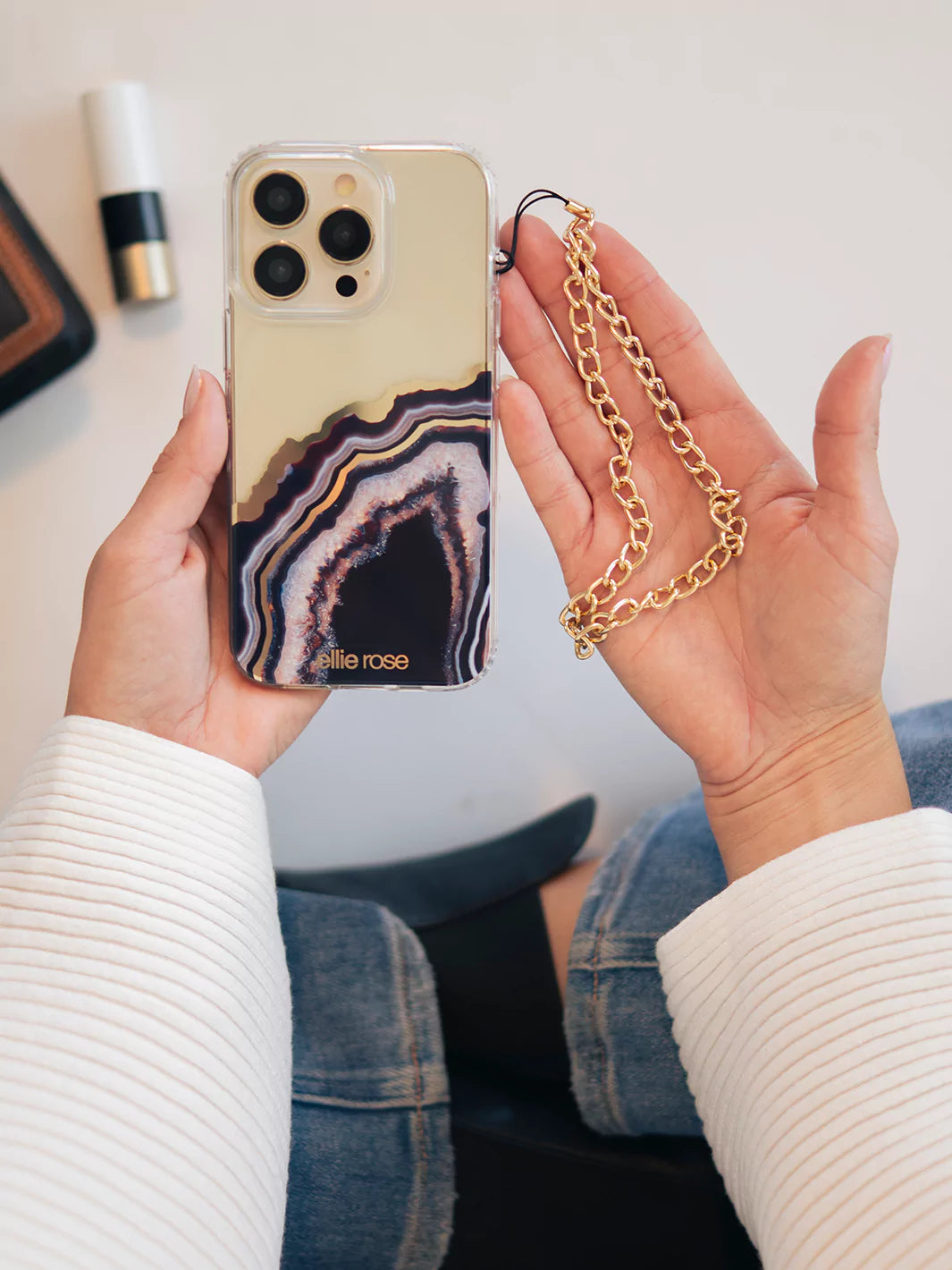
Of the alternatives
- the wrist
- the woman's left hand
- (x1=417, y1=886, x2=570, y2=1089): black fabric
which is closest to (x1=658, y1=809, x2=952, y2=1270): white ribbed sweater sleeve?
the wrist

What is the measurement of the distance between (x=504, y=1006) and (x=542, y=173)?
58 cm

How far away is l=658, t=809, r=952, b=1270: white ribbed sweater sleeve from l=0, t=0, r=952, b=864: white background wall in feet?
0.93

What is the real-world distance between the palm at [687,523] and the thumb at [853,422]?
17mm

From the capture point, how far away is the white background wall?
62cm

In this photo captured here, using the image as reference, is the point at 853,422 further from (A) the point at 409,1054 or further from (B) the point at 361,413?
(A) the point at 409,1054

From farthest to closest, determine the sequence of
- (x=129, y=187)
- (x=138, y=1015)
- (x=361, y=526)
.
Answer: (x=129, y=187)
(x=361, y=526)
(x=138, y=1015)

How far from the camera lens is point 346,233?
46 centimetres

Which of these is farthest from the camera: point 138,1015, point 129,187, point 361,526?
point 129,187

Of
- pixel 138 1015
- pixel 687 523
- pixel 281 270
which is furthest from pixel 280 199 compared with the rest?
pixel 138 1015

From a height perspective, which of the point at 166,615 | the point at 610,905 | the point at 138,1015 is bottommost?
Result: the point at 610,905

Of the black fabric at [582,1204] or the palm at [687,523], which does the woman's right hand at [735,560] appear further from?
the black fabric at [582,1204]

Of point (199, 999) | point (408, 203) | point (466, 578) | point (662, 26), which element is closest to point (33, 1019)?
point (199, 999)

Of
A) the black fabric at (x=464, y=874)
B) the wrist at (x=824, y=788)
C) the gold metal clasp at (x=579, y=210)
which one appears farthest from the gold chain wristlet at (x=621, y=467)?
the black fabric at (x=464, y=874)

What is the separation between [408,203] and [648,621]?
10.1 inches
